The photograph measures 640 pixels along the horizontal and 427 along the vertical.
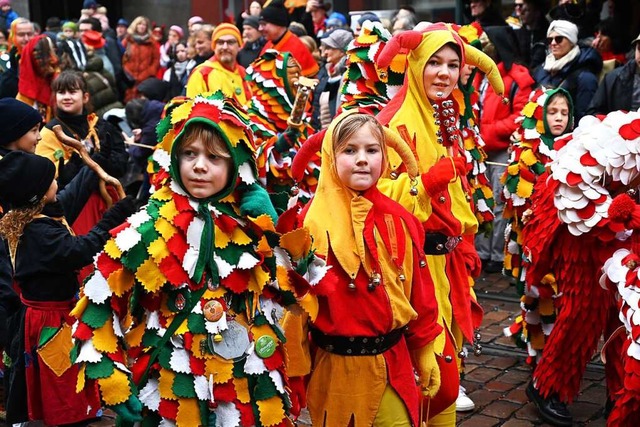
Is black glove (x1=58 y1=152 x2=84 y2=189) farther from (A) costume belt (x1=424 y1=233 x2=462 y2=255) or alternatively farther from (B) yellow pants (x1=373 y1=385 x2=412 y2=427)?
(B) yellow pants (x1=373 y1=385 x2=412 y2=427)

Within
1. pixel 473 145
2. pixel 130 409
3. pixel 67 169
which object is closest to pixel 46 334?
pixel 67 169

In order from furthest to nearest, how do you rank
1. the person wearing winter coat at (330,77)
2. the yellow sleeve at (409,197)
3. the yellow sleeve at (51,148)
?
1. the person wearing winter coat at (330,77)
2. the yellow sleeve at (51,148)
3. the yellow sleeve at (409,197)

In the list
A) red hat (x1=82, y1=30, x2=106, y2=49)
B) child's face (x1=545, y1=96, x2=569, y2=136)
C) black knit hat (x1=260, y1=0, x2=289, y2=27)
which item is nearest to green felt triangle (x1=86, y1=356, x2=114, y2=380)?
child's face (x1=545, y1=96, x2=569, y2=136)

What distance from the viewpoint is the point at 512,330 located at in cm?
637

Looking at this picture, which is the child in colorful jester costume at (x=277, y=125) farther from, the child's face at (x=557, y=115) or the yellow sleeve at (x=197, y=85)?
the child's face at (x=557, y=115)

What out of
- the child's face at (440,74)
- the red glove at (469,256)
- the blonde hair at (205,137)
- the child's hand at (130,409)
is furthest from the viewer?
the red glove at (469,256)

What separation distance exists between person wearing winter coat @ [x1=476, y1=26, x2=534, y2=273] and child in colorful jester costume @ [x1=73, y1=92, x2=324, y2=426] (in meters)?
5.70

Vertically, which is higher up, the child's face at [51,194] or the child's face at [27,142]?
the child's face at [27,142]

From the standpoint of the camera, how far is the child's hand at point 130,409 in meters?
3.22

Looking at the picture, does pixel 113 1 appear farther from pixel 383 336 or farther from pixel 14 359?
pixel 383 336

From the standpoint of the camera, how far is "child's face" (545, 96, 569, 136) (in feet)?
21.5

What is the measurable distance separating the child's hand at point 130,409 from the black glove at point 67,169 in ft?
10.9

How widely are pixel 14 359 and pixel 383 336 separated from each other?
2.35 metres

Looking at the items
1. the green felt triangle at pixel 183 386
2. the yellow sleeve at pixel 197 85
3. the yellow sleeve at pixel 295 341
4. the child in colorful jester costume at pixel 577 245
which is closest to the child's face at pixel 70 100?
the yellow sleeve at pixel 197 85
